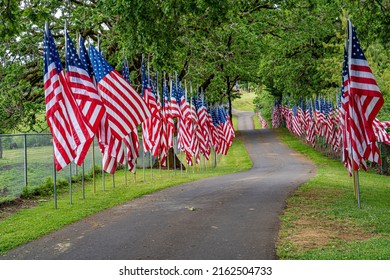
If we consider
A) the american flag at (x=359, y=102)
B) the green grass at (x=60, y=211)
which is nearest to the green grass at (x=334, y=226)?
the american flag at (x=359, y=102)

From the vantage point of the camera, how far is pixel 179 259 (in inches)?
291

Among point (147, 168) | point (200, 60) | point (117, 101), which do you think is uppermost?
point (200, 60)

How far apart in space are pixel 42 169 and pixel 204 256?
1121 centimetres

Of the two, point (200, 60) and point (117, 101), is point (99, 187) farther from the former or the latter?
point (200, 60)

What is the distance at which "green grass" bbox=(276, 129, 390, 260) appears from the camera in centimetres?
758

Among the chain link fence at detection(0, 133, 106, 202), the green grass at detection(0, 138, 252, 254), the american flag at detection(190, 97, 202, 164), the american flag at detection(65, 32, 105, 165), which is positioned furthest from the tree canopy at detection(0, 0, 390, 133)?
the green grass at detection(0, 138, 252, 254)

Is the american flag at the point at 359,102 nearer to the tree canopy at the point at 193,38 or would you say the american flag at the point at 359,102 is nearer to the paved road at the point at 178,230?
the paved road at the point at 178,230

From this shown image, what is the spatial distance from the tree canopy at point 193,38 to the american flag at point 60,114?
3.90 feet

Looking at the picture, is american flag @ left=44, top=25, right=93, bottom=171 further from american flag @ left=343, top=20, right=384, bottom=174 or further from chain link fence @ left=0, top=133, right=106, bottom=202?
american flag @ left=343, top=20, right=384, bottom=174

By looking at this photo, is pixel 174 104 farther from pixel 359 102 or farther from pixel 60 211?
pixel 359 102

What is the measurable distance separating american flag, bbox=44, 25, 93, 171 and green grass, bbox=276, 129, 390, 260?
574 cm

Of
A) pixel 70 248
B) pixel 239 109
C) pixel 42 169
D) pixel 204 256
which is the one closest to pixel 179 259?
pixel 204 256

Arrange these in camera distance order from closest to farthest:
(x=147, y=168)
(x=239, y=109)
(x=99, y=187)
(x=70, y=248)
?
(x=70, y=248) < (x=99, y=187) < (x=147, y=168) < (x=239, y=109)

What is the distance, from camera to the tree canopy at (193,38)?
1320cm
